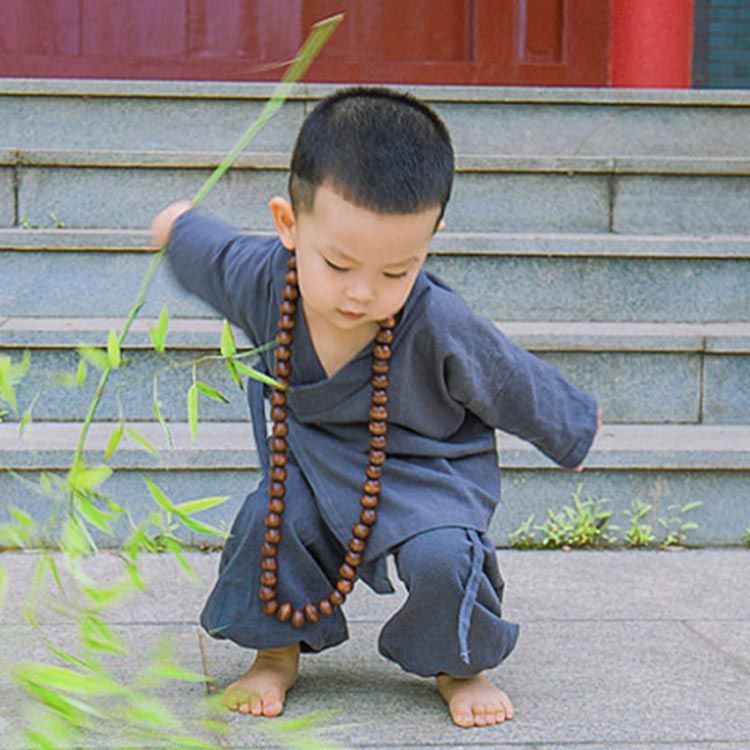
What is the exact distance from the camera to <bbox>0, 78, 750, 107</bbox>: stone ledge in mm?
3996

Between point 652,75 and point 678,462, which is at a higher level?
point 652,75

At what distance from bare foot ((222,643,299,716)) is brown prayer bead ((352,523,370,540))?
0.20m

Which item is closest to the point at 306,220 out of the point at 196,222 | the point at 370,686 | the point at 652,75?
the point at 196,222

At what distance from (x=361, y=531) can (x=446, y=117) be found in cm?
205

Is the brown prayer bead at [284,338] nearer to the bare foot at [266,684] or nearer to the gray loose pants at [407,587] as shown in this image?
the gray loose pants at [407,587]

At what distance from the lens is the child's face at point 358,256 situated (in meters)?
2.06

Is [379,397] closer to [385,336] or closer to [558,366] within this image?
[385,336]

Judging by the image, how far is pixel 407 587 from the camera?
2.24 m

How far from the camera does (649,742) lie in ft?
6.92

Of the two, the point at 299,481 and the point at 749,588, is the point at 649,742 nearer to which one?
the point at 299,481

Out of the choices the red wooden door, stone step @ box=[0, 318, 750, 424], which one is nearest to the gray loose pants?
stone step @ box=[0, 318, 750, 424]

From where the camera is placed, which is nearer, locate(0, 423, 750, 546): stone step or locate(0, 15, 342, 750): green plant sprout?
locate(0, 15, 342, 750): green plant sprout

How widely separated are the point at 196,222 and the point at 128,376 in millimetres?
991

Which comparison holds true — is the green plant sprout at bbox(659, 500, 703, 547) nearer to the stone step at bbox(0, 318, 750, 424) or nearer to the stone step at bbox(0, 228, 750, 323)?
the stone step at bbox(0, 318, 750, 424)
